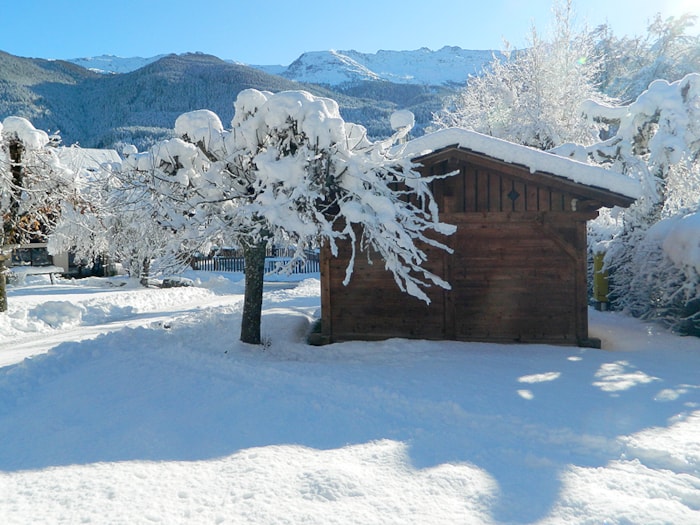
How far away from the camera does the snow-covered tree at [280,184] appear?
7.36m

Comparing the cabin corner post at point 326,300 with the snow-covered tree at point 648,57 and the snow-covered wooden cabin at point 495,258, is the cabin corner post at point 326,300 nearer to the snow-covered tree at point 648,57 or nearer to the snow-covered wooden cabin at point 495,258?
the snow-covered wooden cabin at point 495,258

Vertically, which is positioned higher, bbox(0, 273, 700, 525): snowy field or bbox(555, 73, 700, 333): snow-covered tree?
bbox(555, 73, 700, 333): snow-covered tree

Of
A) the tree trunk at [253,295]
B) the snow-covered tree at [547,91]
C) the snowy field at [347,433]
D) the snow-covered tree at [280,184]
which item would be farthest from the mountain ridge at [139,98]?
the snowy field at [347,433]

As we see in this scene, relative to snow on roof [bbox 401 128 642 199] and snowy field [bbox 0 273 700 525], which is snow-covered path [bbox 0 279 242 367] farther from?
snow on roof [bbox 401 128 642 199]

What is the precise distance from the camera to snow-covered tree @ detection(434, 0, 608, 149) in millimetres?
20062

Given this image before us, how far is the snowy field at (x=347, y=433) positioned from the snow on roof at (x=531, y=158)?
2917 mm

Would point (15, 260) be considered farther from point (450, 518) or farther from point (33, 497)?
point (450, 518)

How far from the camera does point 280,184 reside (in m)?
7.50

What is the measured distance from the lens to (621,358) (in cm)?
826

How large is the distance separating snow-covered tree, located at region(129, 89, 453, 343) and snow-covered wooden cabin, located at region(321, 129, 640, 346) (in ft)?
4.33

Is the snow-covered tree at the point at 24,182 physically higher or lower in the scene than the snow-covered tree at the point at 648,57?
lower

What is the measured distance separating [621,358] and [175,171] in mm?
8100

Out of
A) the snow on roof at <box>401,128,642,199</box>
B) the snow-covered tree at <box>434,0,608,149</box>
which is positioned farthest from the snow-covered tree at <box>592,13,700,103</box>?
the snow on roof at <box>401,128,642,199</box>

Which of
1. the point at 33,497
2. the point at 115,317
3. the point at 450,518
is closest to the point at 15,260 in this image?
the point at 115,317
